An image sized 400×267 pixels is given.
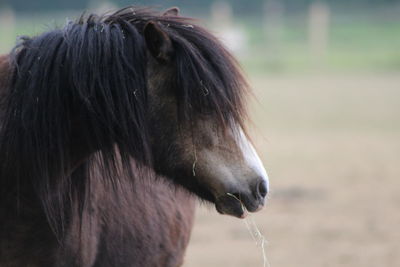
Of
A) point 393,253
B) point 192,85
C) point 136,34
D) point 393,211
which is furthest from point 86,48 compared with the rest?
point 393,211

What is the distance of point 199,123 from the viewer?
2537mm

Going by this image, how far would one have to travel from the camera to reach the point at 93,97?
8.21ft

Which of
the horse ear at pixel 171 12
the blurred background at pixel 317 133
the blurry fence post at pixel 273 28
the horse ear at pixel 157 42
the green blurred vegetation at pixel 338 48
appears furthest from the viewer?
the blurry fence post at pixel 273 28

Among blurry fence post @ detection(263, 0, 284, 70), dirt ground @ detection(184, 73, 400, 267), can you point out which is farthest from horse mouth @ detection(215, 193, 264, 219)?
blurry fence post @ detection(263, 0, 284, 70)

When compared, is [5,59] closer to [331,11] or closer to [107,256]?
[107,256]

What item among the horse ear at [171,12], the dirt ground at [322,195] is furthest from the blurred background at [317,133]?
the horse ear at [171,12]

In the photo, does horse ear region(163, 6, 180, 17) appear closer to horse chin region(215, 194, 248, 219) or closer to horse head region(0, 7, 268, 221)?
horse head region(0, 7, 268, 221)

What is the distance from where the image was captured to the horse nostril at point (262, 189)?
250cm

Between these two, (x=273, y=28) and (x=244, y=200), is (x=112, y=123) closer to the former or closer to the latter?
(x=244, y=200)

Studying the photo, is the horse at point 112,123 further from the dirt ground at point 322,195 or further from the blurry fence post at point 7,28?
the blurry fence post at point 7,28

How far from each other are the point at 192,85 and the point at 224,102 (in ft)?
0.43

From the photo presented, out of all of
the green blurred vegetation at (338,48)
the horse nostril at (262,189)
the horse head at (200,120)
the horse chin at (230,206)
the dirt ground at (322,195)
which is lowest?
the green blurred vegetation at (338,48)

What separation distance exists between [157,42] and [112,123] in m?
0.33

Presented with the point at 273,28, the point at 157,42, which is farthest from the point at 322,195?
the point at 273,28
